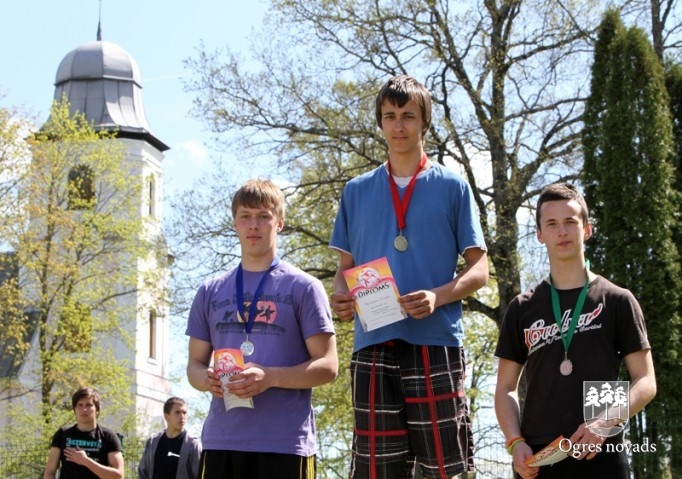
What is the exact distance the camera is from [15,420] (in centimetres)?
2950

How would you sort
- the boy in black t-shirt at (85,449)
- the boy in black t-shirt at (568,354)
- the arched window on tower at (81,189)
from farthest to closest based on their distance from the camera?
1. the arched window on tower at (81,189)
2. the boy in black t-shirt at (85,449)
3. the boy in black t-shirt at (568,354)

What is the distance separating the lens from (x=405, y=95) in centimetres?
425

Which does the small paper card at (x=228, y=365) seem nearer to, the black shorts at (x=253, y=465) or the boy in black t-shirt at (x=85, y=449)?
the black shorts at (x=253, y=465)

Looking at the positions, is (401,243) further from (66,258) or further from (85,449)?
(66,258)

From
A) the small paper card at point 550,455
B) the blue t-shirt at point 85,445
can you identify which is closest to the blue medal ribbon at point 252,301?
the small paper card at point 550,455

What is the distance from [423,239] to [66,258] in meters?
26.8

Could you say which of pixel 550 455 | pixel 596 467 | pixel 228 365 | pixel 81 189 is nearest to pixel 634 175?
pixel 596 467

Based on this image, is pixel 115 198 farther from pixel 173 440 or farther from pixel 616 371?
pixel 616 371

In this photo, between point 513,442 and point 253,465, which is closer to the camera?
point 513,442

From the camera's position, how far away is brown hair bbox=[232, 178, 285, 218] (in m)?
4.34

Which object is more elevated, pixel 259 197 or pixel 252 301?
pixel 259 197

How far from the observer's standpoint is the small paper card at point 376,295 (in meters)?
3.94

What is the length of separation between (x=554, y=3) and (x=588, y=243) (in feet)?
18.1

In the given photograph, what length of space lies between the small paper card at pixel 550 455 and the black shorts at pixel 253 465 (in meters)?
0.99
